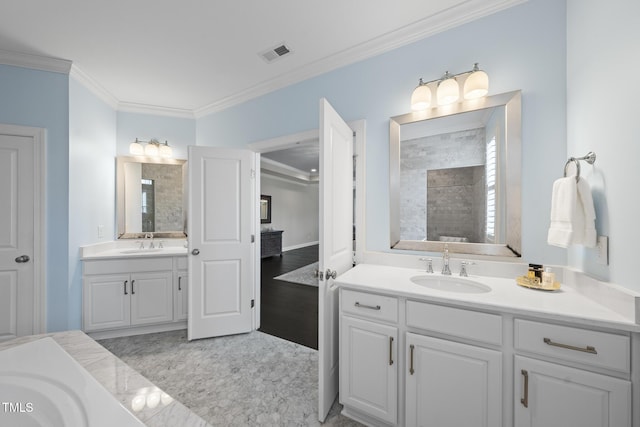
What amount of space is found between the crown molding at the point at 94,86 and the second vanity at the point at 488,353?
10.8ft

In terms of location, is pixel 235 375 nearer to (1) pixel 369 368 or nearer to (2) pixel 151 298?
(1) pixel 369 368

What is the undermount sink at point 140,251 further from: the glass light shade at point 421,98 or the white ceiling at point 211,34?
the glass light shade at point 421,98

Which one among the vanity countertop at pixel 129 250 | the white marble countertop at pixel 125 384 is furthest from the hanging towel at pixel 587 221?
the vanity countertop at pixel 129 250

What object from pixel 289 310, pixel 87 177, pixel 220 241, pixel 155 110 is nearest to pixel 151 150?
pixel 155 110

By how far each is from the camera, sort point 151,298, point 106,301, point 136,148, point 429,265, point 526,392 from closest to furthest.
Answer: point 526,392
point 429,265
point 106,301
point 151,298
point 136,148

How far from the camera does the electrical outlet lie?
1.21 metres

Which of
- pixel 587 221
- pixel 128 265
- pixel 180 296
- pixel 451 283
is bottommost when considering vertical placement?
pixel 180 296

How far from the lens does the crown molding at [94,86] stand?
8.12ft

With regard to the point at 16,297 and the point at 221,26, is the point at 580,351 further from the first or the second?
the point at 16,297

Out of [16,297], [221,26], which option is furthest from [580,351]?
[16,297]

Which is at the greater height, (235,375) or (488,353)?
(488,353)

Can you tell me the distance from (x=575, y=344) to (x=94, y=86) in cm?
440

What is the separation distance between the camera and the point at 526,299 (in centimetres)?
123

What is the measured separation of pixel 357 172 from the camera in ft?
7.04
